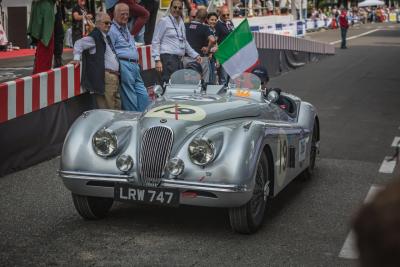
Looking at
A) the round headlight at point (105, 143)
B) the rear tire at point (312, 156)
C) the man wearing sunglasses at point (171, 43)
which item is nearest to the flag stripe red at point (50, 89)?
the man wearing sunglasses at point (171, 43)

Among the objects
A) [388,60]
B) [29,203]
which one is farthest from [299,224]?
[388,60]

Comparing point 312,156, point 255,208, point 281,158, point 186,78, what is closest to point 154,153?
point 255,208

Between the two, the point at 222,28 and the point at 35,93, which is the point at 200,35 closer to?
the point at 222,28

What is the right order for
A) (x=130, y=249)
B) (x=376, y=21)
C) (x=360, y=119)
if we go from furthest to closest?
(x=376, y=21), (x=360, y=119), (x=130, y=249)

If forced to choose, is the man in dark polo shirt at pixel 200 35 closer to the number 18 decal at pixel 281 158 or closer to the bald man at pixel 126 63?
the bald man at pixel 126 63

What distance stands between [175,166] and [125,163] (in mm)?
400

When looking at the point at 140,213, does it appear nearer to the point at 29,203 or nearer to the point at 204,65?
the point at 29,203

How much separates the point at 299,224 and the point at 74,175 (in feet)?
5.99

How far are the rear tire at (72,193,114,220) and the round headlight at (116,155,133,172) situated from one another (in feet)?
1.62

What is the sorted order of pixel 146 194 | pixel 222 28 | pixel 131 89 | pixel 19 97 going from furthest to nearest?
pixel 222 28
pixel 131 89
pixel 19 97
pixel 146 194

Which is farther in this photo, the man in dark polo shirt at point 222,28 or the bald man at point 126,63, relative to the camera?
the man in dark polo shirt at point 222,28

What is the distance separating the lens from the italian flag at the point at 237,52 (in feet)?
25.7

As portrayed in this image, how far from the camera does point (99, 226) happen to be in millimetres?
5969

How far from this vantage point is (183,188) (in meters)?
5.54
